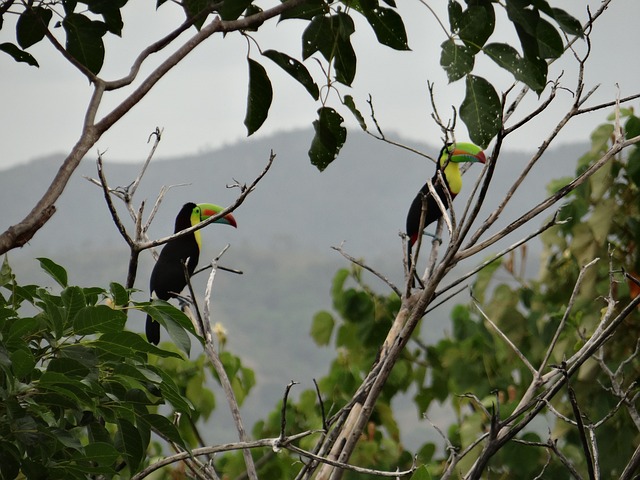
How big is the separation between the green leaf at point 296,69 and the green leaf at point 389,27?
0.19 metres

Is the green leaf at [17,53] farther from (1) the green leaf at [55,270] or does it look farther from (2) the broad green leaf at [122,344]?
(2) the broad green leaf at [122,344]

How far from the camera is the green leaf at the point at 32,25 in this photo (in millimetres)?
1535

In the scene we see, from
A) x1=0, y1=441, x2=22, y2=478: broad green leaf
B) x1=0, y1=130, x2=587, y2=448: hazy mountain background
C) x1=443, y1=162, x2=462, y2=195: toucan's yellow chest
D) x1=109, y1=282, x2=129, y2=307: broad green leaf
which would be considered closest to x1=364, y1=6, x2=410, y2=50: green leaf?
x1=109, y1=282, x2=129, y2=307: broad green leaf

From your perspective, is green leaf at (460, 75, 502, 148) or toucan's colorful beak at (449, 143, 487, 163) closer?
green leaf at (460, 75, 502, 148)

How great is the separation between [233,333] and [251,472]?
47823mm

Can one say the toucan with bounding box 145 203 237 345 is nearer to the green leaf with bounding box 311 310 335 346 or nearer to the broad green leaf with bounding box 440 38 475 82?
the green leaf with bounding box 311 310 335 346

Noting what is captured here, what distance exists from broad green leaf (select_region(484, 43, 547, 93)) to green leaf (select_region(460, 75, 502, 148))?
0.16 ft

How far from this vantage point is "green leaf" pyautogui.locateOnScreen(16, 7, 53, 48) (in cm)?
154

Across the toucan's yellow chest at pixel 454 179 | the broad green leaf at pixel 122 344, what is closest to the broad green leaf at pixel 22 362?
the broad green leaf at pixel 122 344

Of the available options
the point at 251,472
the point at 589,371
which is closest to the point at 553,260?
the point at 589,371

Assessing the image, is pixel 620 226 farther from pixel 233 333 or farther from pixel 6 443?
pixel 233 333

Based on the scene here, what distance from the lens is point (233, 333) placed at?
161 ft

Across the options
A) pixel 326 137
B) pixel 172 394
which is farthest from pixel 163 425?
pixel 326 137

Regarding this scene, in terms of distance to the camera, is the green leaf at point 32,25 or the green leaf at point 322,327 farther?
the green leaf at point 322,327
